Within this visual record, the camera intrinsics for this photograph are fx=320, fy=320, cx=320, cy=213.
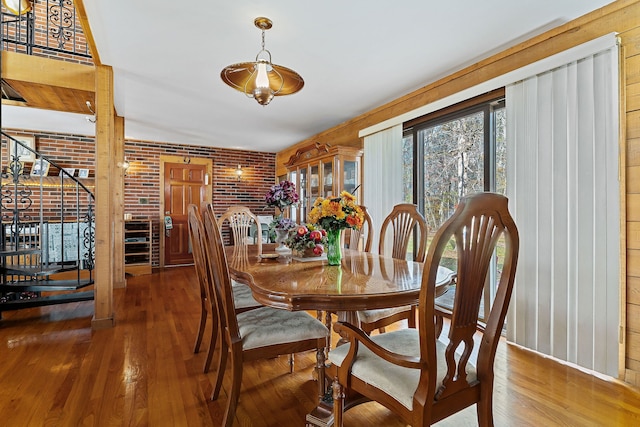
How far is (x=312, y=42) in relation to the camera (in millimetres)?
2398

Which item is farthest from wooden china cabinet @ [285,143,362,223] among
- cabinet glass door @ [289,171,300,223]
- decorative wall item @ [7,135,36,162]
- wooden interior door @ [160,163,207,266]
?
decorative wall item @ [7,135,36,162]


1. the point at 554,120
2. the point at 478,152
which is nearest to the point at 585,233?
the point at 554,120

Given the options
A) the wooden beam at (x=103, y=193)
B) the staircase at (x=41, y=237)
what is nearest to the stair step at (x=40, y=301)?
the staircase at (x=41, y=237)

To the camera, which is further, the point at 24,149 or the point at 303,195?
the point at 24,149

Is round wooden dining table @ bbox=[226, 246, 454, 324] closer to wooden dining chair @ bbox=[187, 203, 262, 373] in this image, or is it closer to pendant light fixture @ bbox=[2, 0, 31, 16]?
wooden dining chair @ bbox=[187, 203, 262, 373]

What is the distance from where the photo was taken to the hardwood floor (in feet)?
5.27

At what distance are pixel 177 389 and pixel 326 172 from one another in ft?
9.94

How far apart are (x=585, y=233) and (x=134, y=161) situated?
21.0 ft

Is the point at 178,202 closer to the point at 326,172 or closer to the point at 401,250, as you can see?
the point at 326,172

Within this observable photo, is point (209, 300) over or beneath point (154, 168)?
beneath

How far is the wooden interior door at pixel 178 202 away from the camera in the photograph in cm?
600

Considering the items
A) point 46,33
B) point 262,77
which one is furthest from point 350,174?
point 46,33

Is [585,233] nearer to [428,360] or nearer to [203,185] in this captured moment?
[428,360]

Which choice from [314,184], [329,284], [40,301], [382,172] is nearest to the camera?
[329,284]
